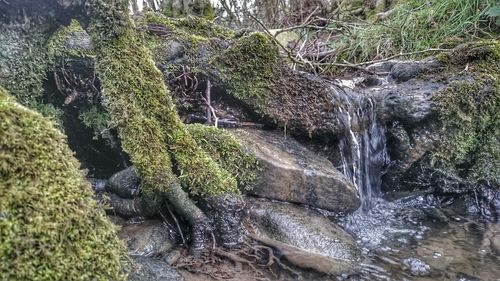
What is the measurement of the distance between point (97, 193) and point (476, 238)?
9.82ft

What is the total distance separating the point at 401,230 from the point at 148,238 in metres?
2.09

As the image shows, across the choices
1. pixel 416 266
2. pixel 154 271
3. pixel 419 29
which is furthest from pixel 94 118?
pixel 419 29

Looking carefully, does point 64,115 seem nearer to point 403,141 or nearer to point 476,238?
point 403,141

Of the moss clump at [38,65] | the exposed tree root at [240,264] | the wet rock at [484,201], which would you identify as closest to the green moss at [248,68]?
the moss clump at [38,65]

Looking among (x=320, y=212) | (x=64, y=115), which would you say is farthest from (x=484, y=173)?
(x=64, y=115)

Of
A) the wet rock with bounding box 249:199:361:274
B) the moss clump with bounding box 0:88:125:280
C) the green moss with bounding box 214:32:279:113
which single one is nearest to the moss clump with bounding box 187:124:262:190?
the wet rock with bounding box 249:199:361:274

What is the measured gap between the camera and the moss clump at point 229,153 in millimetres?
3092

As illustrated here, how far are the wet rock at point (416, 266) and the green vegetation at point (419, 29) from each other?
3.15 meters

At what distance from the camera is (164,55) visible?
11.9ft

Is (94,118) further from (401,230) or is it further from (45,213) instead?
(401,230)

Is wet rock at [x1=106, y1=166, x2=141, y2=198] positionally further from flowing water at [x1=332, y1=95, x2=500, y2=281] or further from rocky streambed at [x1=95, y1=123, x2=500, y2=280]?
flowing water at [x1=332, y1=95, x2=500, y2=281]

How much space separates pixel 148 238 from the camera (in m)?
2.61

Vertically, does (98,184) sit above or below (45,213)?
below

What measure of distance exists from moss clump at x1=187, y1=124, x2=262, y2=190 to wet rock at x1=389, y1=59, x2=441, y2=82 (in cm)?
→ 245
